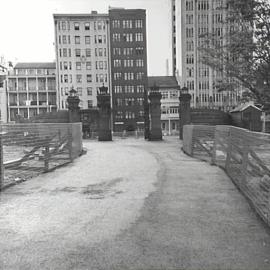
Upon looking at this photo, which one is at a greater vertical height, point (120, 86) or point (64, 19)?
point (64, 19)

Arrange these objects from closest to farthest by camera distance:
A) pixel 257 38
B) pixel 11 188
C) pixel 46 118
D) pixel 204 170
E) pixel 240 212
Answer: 1. pixel 240 212
2. pixel 11 188
3. pixel 257 38
4. pixel 204 170
5. pixel 46 118

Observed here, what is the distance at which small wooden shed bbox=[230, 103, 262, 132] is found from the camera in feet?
94.7

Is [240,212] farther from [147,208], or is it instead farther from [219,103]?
[219,103]

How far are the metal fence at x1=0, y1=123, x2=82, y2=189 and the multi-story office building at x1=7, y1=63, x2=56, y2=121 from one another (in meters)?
86.0

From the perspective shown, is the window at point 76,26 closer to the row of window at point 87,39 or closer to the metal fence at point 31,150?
the row of window at point 87,39

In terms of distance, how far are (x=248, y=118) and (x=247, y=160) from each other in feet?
76.6

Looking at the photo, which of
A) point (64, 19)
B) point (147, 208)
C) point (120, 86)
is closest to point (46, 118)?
point (147, 208)

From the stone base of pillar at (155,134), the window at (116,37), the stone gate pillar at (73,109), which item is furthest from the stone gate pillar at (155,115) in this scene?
the window at (116,37)

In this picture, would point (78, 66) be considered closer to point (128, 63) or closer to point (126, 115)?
point (128, 63)

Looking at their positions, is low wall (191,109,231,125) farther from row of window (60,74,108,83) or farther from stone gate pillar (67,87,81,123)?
row of window (60,74,108,83)

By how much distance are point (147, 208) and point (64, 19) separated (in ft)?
324

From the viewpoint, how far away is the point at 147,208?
19.2 ft

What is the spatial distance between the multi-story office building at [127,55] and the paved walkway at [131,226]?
88876mm

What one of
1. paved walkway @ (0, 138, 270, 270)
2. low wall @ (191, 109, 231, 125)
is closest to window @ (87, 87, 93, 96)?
low wall @ (191, 109, 231, 125)
